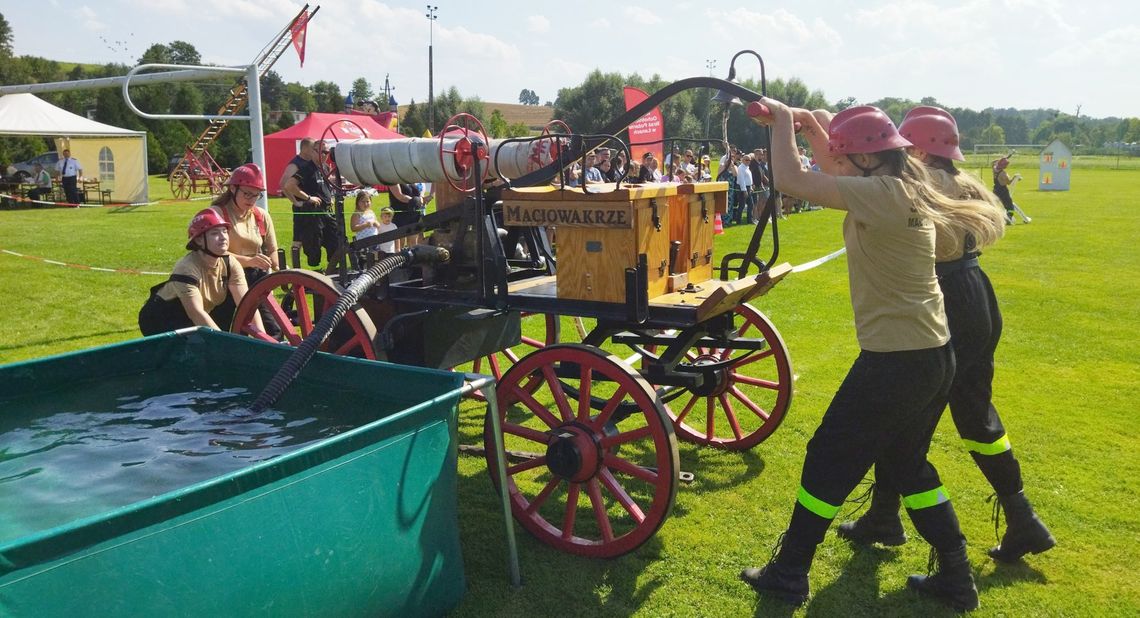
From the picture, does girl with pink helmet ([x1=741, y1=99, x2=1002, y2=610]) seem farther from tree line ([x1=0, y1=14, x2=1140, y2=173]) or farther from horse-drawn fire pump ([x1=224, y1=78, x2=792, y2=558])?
tree line ([x1=0, y1=14, x2=1140, y2=173])

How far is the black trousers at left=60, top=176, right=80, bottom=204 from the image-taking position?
89.2 feet

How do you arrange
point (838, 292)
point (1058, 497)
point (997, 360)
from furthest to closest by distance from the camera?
point (838, 292)
point (997, 360)
point (1058, 497)

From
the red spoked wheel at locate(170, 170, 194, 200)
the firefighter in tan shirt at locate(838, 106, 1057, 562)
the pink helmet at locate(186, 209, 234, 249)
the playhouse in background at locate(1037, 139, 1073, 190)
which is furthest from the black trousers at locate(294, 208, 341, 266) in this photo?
the playhouse in background at locate(1037, 139, 1073, 190)

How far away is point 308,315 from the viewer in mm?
4777

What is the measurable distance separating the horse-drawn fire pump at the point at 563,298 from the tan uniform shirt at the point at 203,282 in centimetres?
62

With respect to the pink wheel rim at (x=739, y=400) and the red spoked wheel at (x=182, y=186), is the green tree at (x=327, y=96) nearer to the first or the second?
the red spoked wheel at (x=182, y=186)

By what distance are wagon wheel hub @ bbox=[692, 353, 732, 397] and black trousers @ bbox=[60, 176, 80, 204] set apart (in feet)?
90.9

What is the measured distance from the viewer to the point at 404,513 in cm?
288

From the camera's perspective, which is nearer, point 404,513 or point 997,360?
point 404,513

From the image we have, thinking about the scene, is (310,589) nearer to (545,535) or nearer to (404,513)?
(404,513)

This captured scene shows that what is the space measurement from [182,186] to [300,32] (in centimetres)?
2104

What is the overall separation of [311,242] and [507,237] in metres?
5.13

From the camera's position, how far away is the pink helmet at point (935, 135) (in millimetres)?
3795

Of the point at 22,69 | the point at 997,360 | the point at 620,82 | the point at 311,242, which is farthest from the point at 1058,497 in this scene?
the point at 22,69
